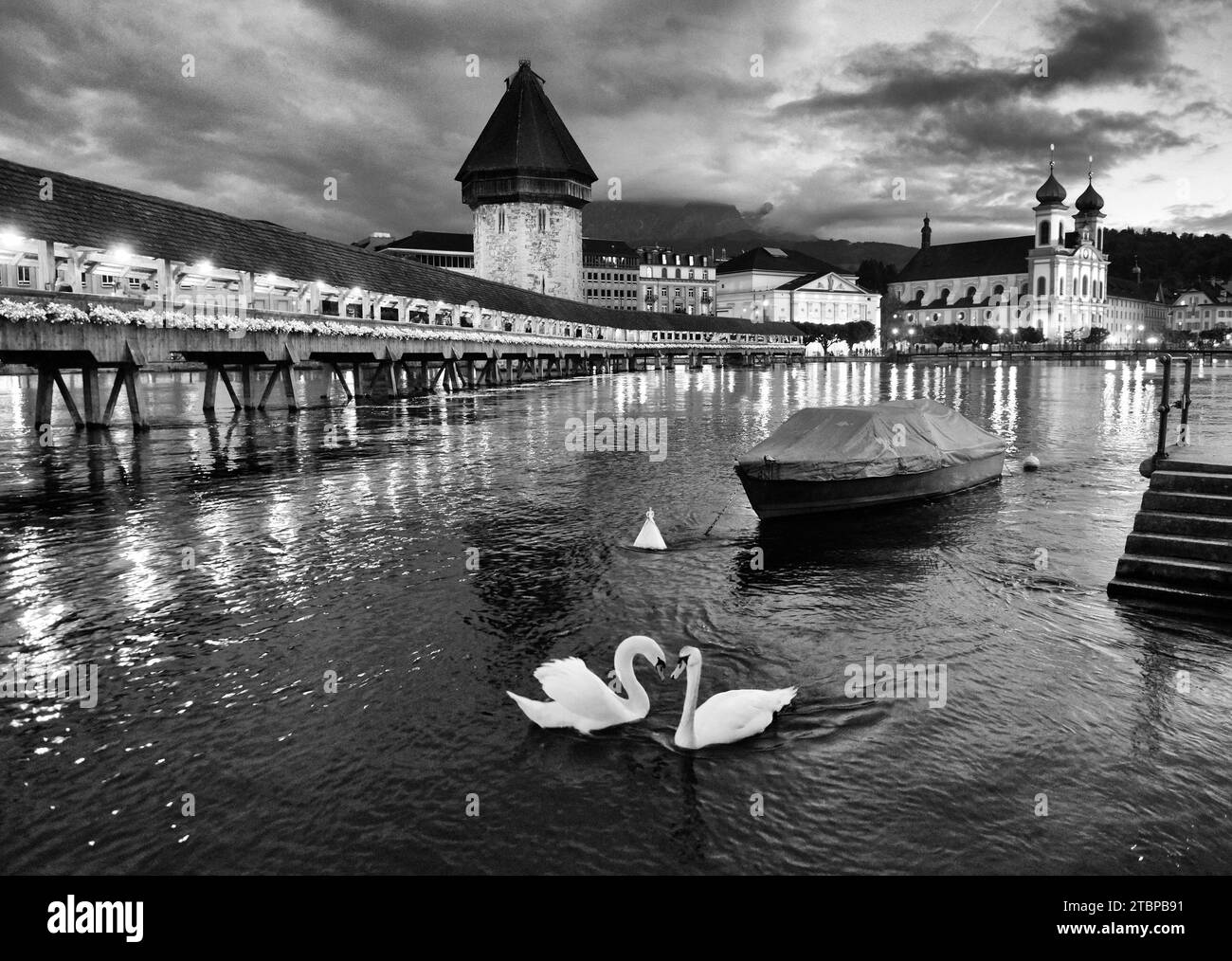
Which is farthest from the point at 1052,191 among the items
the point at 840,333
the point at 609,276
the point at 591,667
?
the point at 591,667

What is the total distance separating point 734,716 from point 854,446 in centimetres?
1073

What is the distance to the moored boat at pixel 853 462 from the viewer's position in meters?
16.3

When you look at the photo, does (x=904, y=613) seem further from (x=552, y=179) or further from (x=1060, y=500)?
(x=552, y=179)

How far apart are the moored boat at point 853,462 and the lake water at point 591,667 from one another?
0.52m

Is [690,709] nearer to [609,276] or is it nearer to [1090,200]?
[609,276]

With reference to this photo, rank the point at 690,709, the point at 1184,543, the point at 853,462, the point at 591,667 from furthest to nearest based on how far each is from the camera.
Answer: the point at 853,462, the point at 1184,543, the point at 591,667, the point at 690,709

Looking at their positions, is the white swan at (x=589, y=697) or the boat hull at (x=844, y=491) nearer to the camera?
the white swan at (x=589, y=697)

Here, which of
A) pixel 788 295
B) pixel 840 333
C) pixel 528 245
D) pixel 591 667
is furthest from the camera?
pixel 788 295

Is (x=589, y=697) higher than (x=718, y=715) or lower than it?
higher

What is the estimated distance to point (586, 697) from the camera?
732 centimetres

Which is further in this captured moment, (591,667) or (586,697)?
(591,667)

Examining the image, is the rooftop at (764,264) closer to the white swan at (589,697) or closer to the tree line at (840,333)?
the tree line at (840,333)

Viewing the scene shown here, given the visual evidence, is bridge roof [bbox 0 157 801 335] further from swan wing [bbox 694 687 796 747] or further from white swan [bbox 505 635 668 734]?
swan wing [bbox 694 687 796 747]

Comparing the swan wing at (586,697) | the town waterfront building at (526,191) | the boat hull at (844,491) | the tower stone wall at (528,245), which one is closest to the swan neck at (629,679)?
the swan wing at (586,697)
